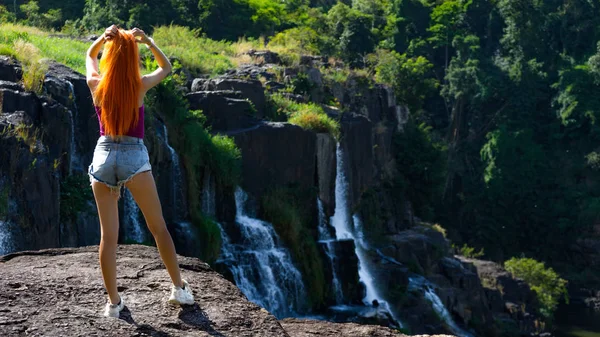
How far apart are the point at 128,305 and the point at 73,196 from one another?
9.50 m

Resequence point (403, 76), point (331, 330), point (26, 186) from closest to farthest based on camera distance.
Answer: point (331, 330) → point (26, 186) → point (403, 76)

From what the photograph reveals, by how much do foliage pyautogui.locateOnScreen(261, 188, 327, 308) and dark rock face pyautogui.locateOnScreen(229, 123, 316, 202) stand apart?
0.35 m

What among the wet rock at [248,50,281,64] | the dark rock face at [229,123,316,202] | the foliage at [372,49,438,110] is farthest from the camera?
the foliage at [372,49,438,110]

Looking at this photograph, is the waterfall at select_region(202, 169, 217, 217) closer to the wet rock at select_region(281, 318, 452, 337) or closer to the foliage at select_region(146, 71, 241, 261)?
the foliage at select_region(146, 71, 241, 261)

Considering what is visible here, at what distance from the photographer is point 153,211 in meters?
5.45

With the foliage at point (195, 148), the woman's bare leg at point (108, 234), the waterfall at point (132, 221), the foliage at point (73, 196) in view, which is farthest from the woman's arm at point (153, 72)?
the foliage at point (195, 148)

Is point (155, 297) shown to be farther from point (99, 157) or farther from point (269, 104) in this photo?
point (269, 104)

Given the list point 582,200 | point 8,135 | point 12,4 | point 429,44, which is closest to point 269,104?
point 8,135

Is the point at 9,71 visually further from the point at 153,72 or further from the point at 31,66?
the point at 153,72

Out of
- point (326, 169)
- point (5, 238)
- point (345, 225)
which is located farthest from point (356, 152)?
point (5, 238)

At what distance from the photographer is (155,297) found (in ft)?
18.6

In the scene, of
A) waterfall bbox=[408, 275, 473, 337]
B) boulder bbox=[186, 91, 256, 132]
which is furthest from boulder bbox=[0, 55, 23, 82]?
waterfall bbox=[408, 275, 473, 337]

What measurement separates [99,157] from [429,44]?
46551 mm

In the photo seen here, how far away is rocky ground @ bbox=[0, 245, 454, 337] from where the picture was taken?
5152 millimetres
